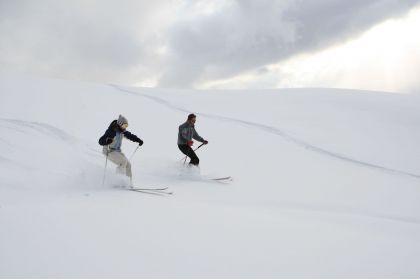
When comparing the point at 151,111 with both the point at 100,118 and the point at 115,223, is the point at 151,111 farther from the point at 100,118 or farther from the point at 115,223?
the point at 115,223

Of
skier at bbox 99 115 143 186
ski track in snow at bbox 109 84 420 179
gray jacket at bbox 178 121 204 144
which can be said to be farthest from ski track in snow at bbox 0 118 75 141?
ski track in snow at bbox 109 84 420 179

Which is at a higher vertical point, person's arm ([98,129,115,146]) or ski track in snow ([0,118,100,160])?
ski track in snow ([0,118,100,160])

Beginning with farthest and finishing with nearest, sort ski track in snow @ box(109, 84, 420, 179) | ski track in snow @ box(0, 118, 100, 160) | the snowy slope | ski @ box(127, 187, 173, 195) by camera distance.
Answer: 1. ski track in snow @ box(109, 84, 420, 179)
2. ski track in snow @ box(0, 118, 100, 160)
3. ski @ box(127, 187, 173, 195)
4. the snowy slope

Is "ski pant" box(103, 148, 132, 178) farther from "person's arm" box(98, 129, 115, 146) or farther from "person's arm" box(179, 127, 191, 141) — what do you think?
"person's arm" box(179, 127, 191, 141)

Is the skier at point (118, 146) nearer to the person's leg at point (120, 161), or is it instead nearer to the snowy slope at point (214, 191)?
the person's leg at point (120, 161)

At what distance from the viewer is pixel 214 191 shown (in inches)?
290

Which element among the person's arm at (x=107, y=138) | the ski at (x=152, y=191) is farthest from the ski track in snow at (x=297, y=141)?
the person's arm at (x=107, y=138)

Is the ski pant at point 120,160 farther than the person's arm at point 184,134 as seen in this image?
No

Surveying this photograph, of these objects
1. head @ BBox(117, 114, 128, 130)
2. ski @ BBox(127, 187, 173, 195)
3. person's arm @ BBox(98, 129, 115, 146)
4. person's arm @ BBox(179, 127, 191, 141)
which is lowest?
ski @ BBox(127, 187, 173, 195)

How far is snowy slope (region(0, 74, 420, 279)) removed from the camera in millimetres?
3385

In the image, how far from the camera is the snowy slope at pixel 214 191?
11.1 ft

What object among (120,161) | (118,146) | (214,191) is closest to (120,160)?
(120,161)

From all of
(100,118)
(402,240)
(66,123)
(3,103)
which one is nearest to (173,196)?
(402,240)

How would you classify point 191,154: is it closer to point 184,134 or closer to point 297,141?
point 184,134
